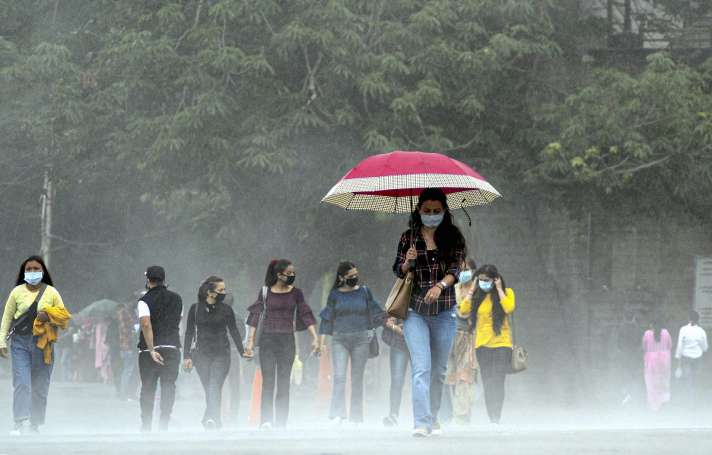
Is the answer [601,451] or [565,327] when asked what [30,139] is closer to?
[565,327]

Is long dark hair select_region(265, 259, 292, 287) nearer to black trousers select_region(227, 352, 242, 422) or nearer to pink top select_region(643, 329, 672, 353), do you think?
black trousers select_region(227, 352, 242, 422)

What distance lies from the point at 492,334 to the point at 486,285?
46cm

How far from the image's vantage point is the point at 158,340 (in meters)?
14.0

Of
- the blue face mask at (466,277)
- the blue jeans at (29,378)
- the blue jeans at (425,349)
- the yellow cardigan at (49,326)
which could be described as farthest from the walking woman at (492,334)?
the blue jeans at (425,349)

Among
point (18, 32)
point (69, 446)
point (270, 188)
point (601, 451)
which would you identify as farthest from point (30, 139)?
point (601, 451)

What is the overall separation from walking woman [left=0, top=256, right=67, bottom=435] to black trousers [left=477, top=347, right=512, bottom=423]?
4.03 m

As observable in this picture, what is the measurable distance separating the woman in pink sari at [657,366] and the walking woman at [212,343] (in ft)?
29.4

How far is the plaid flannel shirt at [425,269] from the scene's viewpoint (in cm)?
1060

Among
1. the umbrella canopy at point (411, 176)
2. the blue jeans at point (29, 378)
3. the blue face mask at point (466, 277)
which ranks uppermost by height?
the umbrella canopy at point (411, 176)

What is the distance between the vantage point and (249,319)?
14898mm

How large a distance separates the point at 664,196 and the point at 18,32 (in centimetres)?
915

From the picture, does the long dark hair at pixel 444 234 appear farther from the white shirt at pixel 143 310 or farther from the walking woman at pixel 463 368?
the walking woman at pixel 463 368

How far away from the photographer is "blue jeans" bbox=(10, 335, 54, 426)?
14047 millimetres

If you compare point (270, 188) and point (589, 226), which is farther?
point (589, 226)
